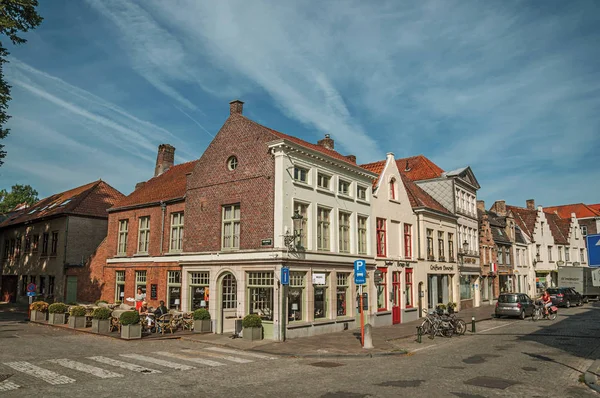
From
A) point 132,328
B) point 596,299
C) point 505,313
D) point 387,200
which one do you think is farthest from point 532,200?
point 132,328

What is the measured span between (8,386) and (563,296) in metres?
40.9

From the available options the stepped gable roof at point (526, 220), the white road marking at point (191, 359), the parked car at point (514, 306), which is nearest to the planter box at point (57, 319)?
the white road marking at point (191, 359)

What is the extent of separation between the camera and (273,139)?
68.0 ft

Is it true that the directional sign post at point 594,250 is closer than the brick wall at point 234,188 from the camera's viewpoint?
Yes

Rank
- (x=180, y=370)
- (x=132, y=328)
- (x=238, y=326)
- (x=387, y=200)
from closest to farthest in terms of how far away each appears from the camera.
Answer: (x=180, y=370) < (x=132, y=328) < (x=238, y=326) < (x=387, y=200)

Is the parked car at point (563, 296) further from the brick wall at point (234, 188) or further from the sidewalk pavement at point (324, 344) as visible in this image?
the brick wall at point (234, 188)

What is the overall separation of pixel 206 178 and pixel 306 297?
7.91 metres

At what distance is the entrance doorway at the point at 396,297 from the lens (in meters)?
26.8

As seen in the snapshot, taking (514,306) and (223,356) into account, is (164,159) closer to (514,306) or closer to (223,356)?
(223,356)

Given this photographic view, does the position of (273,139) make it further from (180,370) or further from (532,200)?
(532,200)

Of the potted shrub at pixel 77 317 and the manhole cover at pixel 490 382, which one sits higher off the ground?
the potted shrub at pixel 77 317

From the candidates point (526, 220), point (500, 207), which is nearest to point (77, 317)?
point (500, 207)

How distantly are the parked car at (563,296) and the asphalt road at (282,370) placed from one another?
839 inches

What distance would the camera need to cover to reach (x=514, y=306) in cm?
2859
